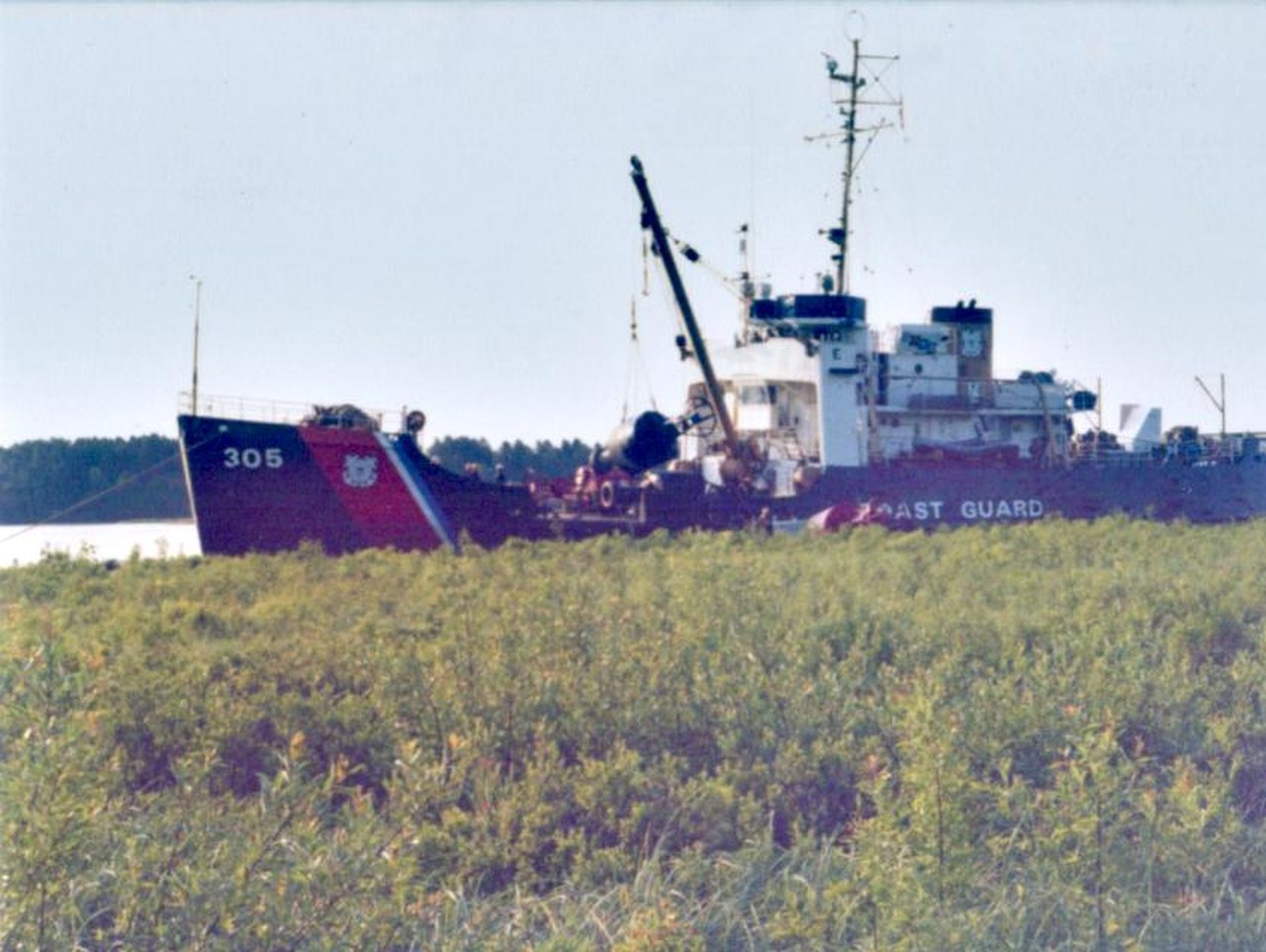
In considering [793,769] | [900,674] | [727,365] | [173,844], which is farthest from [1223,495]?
[173,844]

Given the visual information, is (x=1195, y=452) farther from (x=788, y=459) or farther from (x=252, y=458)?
(x=252, y=458)

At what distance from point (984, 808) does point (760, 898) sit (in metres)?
1.10

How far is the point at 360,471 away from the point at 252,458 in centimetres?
154

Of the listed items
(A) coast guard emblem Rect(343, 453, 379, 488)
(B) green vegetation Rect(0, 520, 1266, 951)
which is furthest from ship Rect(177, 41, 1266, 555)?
Result: (B) green vegetation Rect(0, 520, 1266, 951)

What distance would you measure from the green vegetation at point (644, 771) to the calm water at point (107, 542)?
5936 mm

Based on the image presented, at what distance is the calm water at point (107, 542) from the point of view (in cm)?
1761

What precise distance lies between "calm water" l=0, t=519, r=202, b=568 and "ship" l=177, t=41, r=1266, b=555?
3.87 ft

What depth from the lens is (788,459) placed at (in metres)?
26.3

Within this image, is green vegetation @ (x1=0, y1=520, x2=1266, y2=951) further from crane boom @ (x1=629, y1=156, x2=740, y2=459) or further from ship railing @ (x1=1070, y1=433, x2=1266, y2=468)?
ship railing @ (x1=1070, y1=433, x2=1266, y2=468)

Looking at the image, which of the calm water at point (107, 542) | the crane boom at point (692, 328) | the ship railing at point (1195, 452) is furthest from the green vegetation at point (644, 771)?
the ship railing at point (1195, 452)

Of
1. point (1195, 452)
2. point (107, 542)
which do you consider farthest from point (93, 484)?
point (1195, 452)

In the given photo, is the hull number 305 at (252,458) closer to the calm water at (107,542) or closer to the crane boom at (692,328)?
the calm water at (107,542)

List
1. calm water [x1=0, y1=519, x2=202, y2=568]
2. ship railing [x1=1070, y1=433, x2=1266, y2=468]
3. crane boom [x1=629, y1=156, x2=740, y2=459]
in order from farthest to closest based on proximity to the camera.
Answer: ship railing [x1=1070, y1=433, x2=1266, y2=468], crane boom [x1=629, y1=156, x2=740, y2=459], calm water [x1=0, y1=519, x2=202, y2=568]

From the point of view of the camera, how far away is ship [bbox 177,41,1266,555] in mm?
21094
